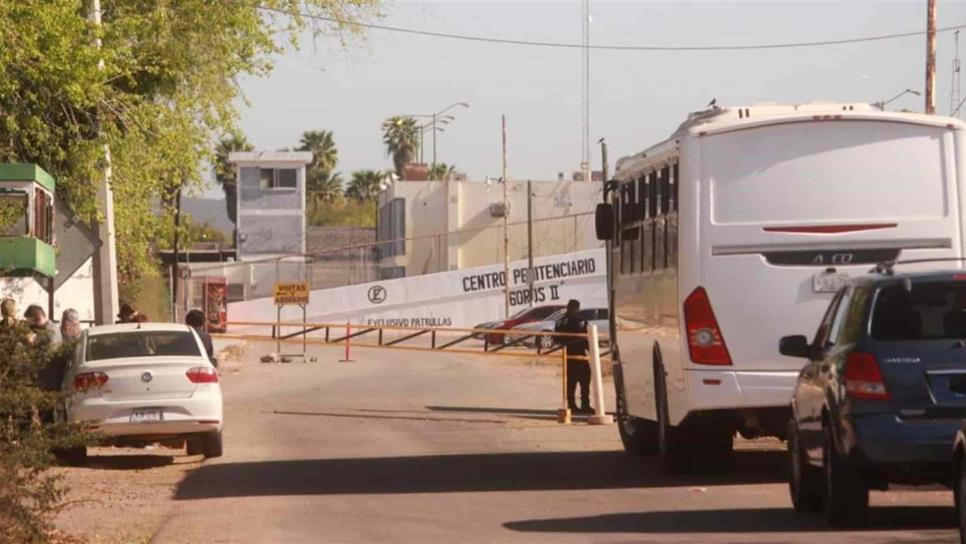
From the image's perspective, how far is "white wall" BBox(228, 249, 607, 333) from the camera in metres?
89.3

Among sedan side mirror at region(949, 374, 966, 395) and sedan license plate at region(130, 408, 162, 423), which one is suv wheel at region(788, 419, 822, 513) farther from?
sedan license plate at region(130, 408, 162, 423)

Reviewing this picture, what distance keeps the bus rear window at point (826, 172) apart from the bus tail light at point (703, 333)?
742mm

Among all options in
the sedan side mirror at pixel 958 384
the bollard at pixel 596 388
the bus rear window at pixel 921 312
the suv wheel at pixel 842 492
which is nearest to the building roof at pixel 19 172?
the bollard at pixel 596 388

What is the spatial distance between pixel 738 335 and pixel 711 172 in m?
1.50

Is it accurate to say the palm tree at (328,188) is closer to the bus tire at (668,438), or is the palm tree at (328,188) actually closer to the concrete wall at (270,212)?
the concrete wall at (270,212)

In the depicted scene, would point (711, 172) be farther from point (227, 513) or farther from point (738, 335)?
point (227, 513)

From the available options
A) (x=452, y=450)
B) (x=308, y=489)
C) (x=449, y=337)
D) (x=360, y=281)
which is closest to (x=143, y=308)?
(x=449, y=337)

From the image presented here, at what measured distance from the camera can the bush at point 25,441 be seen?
11.7 meters

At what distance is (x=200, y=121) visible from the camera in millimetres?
34625

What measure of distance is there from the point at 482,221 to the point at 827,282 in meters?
82.5

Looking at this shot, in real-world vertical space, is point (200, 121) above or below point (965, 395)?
above

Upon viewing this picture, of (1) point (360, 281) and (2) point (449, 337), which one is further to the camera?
(1) point (360, 281)

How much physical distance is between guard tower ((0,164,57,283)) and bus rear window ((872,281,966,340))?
57.1ft

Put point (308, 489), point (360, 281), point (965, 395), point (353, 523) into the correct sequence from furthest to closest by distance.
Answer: point (360, 281) < point (308, 489) < point (353, 523) < point (965, 395)
